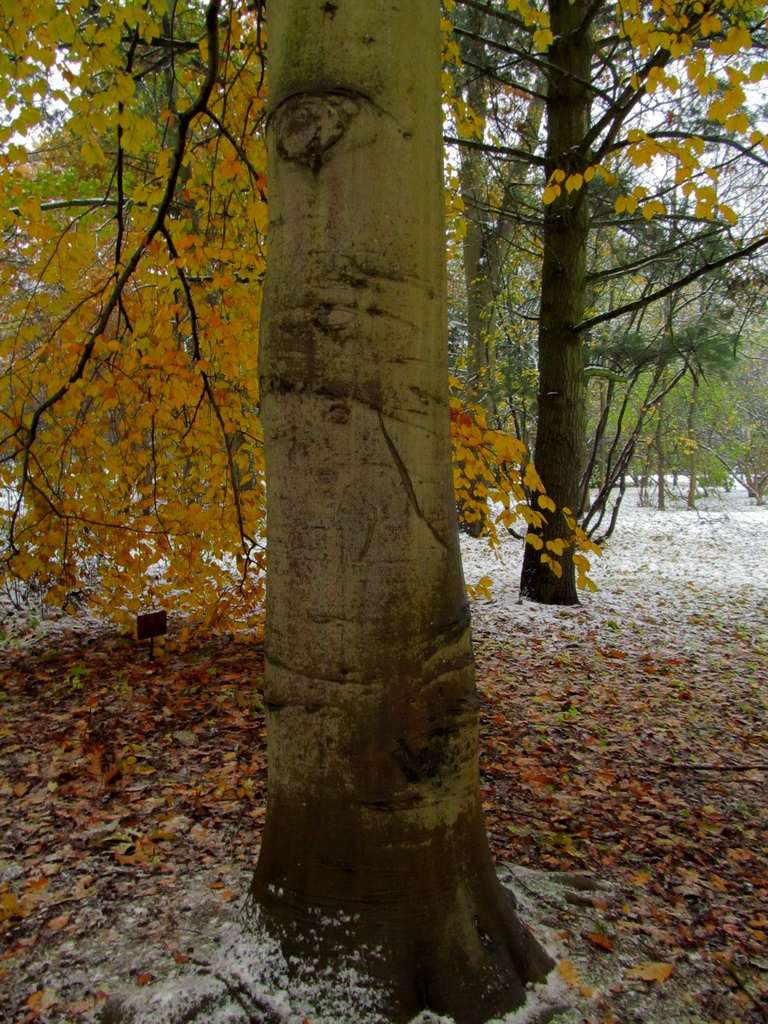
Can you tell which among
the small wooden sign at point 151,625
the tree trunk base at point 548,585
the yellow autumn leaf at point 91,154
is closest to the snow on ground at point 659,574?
the tree trunk base at point 548,585

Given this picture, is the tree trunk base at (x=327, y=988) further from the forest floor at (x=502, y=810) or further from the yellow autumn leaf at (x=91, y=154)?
the yellow autumn leaf at (x=91, y=154)

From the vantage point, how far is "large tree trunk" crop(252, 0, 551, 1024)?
1421 mm

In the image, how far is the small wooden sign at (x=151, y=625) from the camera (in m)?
4.94

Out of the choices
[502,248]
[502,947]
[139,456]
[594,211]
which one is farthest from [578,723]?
[502,248]

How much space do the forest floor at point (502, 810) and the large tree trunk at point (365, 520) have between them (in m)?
0.30

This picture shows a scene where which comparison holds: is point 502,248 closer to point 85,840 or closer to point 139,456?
point 139,456

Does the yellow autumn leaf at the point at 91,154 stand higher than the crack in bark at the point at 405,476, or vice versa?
the yellow autumn leaf at the point at 91,154

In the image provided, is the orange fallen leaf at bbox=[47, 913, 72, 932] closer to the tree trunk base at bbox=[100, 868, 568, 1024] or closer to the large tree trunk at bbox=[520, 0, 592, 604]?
the tree trunk base at bbox=[100, 868, 568, 1024]

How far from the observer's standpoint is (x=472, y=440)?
321cm

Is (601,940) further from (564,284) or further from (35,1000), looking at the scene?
(564,284)

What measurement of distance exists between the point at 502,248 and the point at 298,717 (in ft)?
40.0

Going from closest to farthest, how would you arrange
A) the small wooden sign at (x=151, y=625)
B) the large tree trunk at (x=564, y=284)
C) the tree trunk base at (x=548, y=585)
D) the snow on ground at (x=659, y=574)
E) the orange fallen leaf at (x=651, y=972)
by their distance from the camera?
the orange fallen leaf at (x=651, y=972), the small wooden sign at (x=151, y=625), the large tree trunk at (x=564, y=284), the snow on ground at (x=659, y=574), the tree trunk base at (x=548, y=585)

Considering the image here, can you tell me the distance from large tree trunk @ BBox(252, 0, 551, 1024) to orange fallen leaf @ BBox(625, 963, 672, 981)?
50 cm

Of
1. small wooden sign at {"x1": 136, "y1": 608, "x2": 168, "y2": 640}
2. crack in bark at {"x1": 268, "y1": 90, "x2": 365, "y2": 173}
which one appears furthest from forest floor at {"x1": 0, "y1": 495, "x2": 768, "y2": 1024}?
crack in bark at {"x1": 268, "y1": 90, "x2": 365, "y2": 173}
